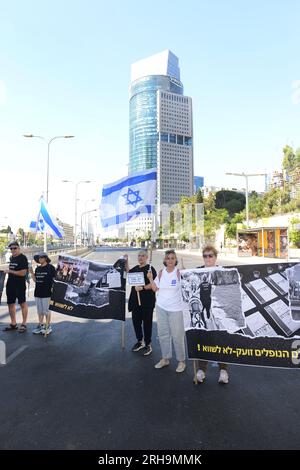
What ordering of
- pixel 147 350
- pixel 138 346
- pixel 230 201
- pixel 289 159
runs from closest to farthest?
pixel 147 350
pixel 138 346
pixel 289 159
pixel 230 201

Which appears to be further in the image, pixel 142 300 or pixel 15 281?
pixel 15 281

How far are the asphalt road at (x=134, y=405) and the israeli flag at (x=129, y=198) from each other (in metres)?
3.46

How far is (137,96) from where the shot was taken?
568ft

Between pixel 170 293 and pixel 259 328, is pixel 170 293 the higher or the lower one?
the higher one

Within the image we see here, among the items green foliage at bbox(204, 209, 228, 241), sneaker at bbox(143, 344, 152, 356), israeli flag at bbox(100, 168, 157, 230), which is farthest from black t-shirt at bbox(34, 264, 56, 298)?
green foliage at bbox(204, 209, 228, 241)

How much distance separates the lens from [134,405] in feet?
13.3

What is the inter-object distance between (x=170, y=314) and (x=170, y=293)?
32 cm

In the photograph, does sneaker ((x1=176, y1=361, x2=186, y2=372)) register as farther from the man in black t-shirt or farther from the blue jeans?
the man in black t-shirt

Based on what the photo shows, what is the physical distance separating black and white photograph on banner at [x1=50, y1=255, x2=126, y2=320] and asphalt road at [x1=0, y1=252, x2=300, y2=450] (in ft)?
2.70

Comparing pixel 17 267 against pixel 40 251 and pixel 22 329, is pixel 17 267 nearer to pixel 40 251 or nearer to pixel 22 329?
pixel 22 329

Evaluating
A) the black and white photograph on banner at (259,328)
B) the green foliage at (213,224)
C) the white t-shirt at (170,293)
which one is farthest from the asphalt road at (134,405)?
the green foliage at (213,224)

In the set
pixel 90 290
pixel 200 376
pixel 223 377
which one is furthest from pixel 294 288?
pixel 90 290
